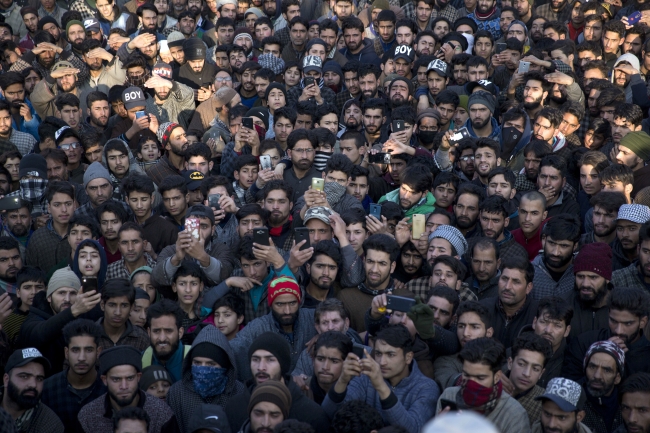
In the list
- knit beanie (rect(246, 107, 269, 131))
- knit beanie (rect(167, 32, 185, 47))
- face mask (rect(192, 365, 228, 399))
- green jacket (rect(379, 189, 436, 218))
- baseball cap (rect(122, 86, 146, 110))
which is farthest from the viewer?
knit beanie (rect(167, 32, 185, 47))

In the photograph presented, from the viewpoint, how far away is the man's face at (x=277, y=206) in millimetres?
7684

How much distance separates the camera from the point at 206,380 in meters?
5.56

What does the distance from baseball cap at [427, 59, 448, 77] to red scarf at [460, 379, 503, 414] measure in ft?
18.6

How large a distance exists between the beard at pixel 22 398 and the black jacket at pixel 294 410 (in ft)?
3.89

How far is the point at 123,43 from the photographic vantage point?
11805mm

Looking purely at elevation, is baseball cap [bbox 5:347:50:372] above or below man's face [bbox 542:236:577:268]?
above

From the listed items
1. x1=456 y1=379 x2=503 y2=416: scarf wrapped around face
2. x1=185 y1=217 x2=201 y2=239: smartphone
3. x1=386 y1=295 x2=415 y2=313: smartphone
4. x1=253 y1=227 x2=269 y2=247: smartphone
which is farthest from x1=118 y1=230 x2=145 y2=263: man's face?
x1=456 y1=379 x2=503 y2=416: scarf wrapped around face

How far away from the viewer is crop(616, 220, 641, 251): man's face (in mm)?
6844

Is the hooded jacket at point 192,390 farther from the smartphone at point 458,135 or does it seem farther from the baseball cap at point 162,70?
the baseball cap at point 162,70

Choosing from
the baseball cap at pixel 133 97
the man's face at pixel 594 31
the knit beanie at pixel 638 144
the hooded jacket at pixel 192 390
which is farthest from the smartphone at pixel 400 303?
the man's face at pixel 594 31

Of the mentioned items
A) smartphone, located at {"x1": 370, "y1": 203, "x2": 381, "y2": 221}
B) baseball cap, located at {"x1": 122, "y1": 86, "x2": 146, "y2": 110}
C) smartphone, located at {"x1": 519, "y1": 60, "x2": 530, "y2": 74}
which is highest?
smartphone, located at {"x1": 519, "y1": 60, "x2": 530, "y2": 74}

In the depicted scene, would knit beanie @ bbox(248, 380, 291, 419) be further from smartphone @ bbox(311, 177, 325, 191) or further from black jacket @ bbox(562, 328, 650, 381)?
smartphone @ bbox(311, 177, 325, 191)

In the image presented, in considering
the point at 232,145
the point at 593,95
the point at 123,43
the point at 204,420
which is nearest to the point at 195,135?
the point at 232,145

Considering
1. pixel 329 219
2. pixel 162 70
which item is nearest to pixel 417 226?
pixel 329 219
